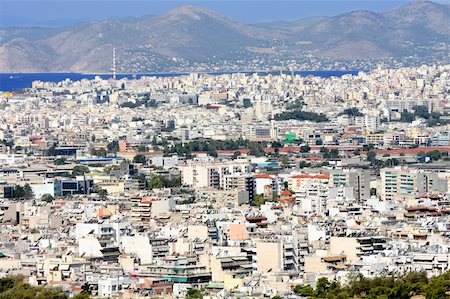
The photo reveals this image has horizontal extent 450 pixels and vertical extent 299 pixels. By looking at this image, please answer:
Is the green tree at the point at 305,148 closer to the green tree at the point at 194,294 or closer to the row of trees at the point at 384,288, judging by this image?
the green tree at the point at 194,294

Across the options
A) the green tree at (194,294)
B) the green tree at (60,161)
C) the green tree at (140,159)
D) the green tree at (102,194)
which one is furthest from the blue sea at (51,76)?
the green tree at (194,294)

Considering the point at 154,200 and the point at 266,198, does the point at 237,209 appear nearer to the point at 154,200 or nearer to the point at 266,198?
the point at 154,200

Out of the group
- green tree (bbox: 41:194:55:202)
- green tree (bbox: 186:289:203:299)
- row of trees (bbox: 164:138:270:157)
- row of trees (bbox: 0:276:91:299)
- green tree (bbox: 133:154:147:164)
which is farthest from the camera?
row of trees (bbox: 164:138:270:157)

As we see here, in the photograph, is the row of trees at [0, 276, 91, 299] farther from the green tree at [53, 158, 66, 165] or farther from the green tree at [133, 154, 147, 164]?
the green tree at [133, 154, 147, 164]

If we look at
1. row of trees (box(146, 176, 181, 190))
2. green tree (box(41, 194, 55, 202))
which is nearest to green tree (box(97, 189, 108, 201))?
green tree (box(41, 194, 55, 202))

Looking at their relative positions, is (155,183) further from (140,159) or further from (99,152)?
(99,152)

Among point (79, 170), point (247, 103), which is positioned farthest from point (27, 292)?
point (247, 103)

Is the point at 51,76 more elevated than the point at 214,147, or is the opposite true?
the point at 51,76
